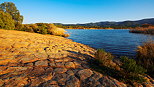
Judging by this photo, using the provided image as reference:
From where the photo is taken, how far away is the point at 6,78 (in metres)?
2.33

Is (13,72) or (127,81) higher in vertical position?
(13,72)

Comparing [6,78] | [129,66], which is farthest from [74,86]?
[129,66]

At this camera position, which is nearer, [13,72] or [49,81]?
[49,81]

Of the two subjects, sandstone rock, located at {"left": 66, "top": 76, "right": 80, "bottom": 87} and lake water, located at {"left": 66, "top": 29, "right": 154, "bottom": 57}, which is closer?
sandstone rock, located at {"left": 66, "top": 76, "right": 80, "bottom": 87}

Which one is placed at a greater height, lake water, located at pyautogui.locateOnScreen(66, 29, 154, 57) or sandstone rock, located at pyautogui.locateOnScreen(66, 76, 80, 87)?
sandstone rock, located at pyautogui.locateOnScreen(66, 76, 80, 87)

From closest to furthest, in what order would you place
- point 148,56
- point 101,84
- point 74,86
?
point 74,86
point 101,84
point 148,56

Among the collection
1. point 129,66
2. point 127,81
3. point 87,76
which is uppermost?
point 129,66

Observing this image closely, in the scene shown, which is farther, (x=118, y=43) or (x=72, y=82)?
(x=118, y=43)

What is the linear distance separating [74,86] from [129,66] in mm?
2193

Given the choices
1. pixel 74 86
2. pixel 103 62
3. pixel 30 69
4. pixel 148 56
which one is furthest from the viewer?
pixel 148 56

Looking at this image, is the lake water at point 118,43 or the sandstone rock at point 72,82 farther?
the lake water at point 118,43

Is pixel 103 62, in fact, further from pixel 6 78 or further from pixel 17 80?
pixel 6 78

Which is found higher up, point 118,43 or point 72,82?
point 72,82

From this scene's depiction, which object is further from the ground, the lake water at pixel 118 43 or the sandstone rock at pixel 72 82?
the sandstone rock at pixel 72 82
